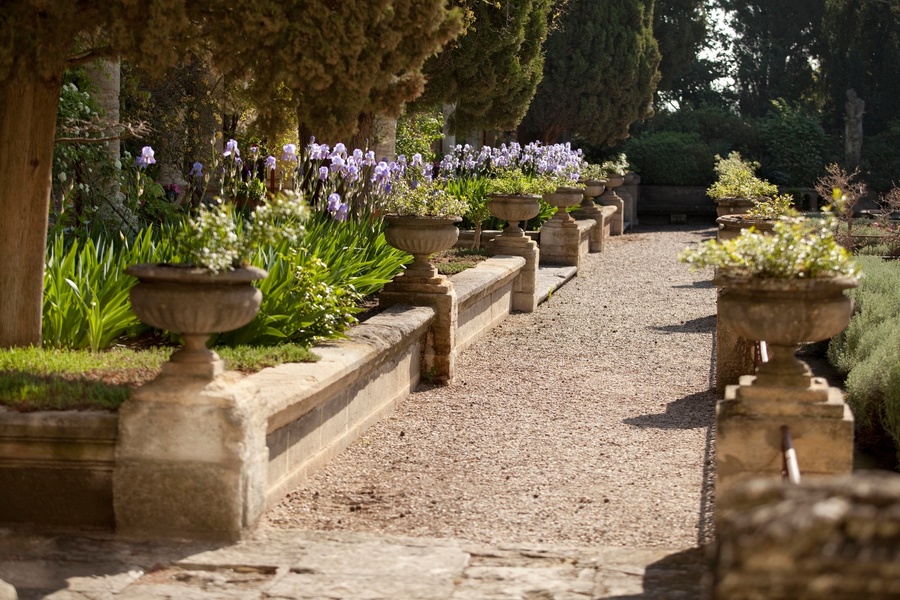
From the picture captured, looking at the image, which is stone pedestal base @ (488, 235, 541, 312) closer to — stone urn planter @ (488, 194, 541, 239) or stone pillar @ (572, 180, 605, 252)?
stone urn planter @ (488, 194, 541, 239)

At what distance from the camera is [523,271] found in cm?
1297

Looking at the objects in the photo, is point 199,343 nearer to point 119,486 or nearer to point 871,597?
point 119,486

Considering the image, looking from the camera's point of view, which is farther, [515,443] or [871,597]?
[515,443]

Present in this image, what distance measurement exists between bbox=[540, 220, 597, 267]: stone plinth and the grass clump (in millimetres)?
9992

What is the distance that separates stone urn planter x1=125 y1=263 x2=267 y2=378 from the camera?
16.4 feet

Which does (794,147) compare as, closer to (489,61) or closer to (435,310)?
(489,61)

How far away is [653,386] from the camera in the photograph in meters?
9.19

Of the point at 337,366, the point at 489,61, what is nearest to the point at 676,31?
the point at 489,61

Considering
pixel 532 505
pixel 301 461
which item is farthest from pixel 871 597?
pixel 301 461

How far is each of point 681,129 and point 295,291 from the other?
25.5m

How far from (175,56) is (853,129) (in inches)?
1049

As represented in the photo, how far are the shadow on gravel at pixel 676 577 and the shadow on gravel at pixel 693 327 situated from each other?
22.4ft

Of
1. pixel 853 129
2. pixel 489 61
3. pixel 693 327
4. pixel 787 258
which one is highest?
pixel 853 129

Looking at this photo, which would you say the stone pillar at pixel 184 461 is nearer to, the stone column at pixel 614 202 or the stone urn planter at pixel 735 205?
the stone urn planter at pixel 735 205
